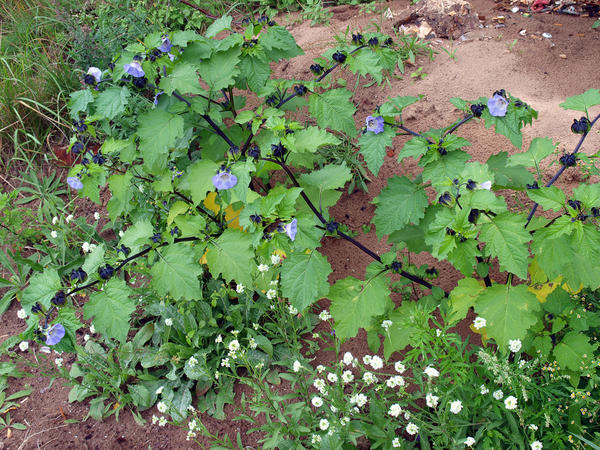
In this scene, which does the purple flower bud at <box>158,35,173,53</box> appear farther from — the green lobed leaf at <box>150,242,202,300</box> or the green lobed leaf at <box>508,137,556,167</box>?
the green lobed leaf at <box>508,137,556,167</box>

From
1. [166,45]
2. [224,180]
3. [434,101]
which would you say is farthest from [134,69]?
[434,101]

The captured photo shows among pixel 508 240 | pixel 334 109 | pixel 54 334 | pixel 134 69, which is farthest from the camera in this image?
pixel 334 109

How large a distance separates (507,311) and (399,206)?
2.21 ft

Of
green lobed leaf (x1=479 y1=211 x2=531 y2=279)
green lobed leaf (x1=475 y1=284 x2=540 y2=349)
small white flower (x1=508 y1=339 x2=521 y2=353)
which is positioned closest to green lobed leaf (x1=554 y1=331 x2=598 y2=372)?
green lobed leaf (x1=475 y1=284 x2=540 y2=349)

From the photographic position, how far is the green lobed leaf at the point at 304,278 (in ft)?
7.14

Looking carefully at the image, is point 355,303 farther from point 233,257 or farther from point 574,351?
point 574,351

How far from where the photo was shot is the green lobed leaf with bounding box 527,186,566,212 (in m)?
1.98

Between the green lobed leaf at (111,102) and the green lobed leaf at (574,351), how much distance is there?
233 cm

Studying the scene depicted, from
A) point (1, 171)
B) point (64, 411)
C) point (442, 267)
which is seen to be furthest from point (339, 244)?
point (1, 171)

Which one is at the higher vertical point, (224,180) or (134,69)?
(134,69)

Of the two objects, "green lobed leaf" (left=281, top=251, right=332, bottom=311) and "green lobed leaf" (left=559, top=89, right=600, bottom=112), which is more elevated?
"green lobed leaf" (left=559, top=89, right=600, bottom=112)

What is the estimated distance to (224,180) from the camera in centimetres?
228

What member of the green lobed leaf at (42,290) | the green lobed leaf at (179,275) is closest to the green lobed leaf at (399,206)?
the green lobed leaf at (179,275)

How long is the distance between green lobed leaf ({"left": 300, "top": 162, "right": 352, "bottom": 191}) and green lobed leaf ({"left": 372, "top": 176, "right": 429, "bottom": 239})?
0.27 meters
